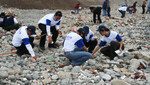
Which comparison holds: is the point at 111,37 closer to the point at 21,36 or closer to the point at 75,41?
the point at 75,41

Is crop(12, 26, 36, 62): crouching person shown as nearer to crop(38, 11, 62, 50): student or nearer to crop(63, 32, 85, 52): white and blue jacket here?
crop(38, 11, 62, 50): student

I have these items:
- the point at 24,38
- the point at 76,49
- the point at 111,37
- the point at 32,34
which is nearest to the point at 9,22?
the point at 32,34

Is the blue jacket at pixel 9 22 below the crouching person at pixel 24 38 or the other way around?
the other way around

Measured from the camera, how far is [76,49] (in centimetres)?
484

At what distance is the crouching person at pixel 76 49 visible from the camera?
4562 millimetres

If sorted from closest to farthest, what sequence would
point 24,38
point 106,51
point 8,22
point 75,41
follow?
point 75,41
point 24,38
point 106,51
point 8,22

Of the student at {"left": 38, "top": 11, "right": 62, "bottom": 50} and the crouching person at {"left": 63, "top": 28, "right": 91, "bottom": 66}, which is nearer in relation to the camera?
the crouching person at {"left": 63, "top": 28, "right": 91, "bottom": 66}

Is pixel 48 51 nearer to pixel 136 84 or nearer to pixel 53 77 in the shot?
pixel 53 77

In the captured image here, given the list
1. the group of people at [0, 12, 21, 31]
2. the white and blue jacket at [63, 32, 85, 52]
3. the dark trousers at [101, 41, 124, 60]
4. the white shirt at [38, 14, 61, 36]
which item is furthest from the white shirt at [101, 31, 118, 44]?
the group of people at [0, 12, 21, 31]

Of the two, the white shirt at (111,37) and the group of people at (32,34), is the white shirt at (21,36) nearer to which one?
the group of people at (32,34)

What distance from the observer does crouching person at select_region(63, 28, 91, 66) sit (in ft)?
15.0

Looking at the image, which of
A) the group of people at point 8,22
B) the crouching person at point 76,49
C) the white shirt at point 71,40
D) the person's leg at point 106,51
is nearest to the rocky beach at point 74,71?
the person's leg at point 106,51

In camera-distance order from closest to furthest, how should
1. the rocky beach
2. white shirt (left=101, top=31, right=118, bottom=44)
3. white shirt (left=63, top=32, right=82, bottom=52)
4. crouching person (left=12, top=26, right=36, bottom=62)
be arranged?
1. the rocky beach
2. white shirt (left=63, top=32, right=82, bottom=52)
3. crouching person (left=12, top=26, right=36, bottom=62)
4. white shirt (left=101, top=31, right=118, bottom=44)

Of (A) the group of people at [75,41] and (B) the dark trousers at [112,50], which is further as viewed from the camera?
(B) the dark trousers at [112,50]
